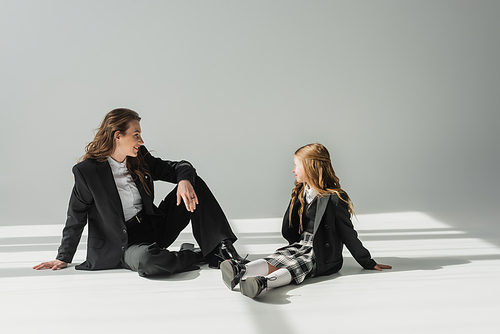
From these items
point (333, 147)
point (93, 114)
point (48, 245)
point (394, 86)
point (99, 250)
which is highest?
point (394, 86)

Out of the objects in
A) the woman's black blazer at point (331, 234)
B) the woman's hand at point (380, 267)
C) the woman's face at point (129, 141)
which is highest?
the woman's face at point (129, 141)

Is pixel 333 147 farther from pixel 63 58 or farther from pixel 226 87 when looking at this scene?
pixel 63 58

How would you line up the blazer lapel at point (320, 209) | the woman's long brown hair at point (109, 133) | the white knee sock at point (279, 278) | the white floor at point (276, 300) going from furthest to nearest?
the woman's long brown hair at point (109, 133) → the blazer lapel at point (320, 209) → the white knee sock at point (279, 278) → the white floor at point (276, 300)

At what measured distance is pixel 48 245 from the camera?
13.1 ft

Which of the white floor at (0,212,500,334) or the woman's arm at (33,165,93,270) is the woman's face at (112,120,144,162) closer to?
the woman's arm at (33,165,93,270)

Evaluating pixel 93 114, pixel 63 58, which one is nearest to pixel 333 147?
pixel 93 114

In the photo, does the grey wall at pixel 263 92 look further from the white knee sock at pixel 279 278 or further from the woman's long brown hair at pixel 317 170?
the white knee sock at pixel 279 278

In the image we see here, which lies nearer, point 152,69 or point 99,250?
point 99,250

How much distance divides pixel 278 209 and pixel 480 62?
341 centimetres

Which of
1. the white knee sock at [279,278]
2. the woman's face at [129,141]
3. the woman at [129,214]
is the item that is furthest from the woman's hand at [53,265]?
the white knee sock at [279,278]

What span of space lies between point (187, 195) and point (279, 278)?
733 millimetres

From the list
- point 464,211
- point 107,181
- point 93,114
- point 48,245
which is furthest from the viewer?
point 93,114

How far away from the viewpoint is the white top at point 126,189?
3061 millimetres

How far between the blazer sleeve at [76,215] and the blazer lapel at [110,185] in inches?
4.2
